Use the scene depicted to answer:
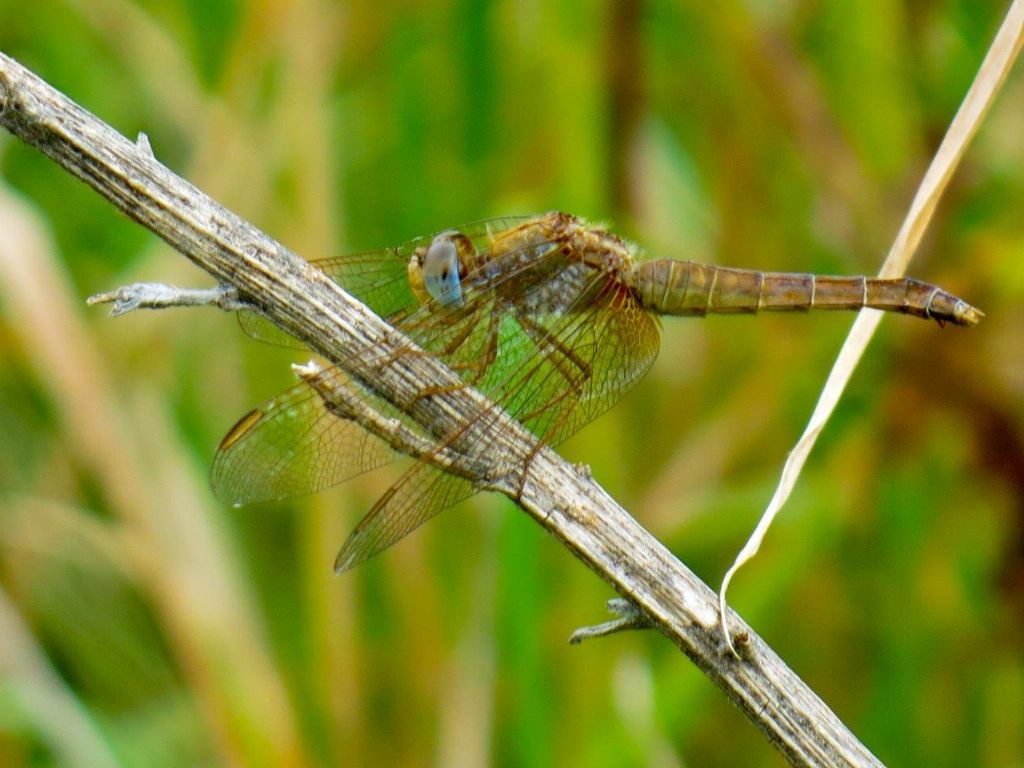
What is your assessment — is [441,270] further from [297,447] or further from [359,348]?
[359,348]

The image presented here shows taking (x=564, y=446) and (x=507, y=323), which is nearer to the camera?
(x=507, y=323)

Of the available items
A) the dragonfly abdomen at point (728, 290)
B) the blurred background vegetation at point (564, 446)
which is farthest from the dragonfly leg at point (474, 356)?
the blurred background vegetation at point (564, 446)

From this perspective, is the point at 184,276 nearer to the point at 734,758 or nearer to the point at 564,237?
the point at 564,237

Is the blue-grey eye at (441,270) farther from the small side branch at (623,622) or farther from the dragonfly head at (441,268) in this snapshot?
the small side branch at (623,622)

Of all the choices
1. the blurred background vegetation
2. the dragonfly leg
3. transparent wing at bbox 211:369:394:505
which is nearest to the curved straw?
the dragonfly leg

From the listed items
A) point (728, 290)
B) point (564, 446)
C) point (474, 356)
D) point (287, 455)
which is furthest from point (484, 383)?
point (564, 446)

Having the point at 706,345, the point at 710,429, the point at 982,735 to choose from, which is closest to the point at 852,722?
the point at 982,735
